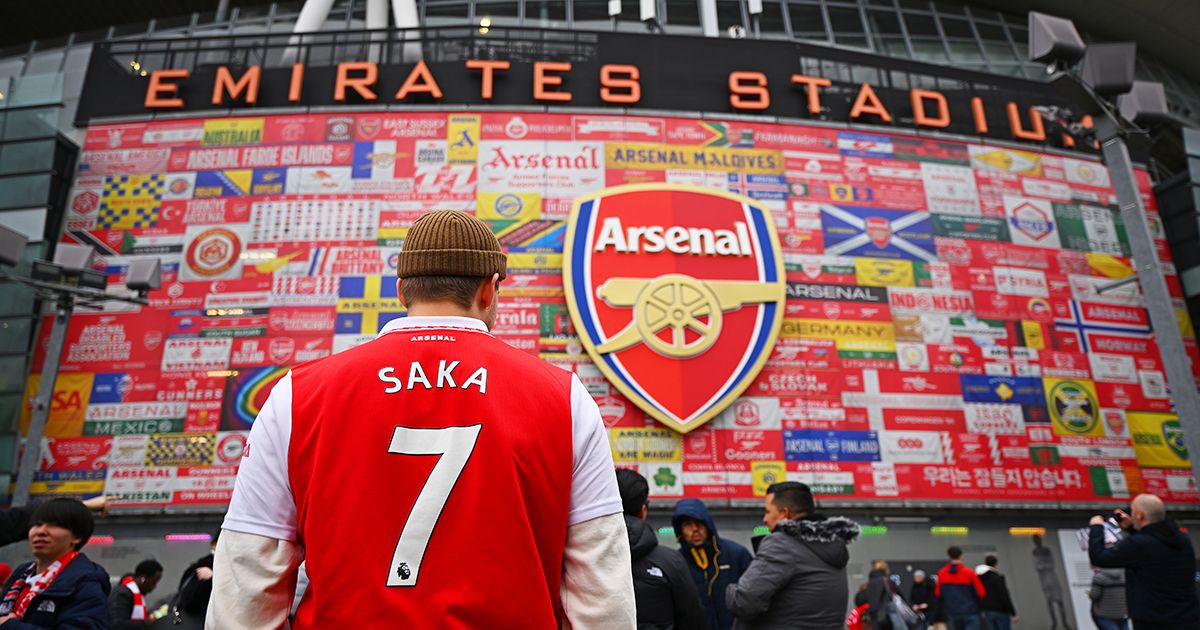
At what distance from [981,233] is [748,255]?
4.41 meters

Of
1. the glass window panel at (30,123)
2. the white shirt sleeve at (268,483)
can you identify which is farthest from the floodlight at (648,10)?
the white shirt sleeve at (268,483)

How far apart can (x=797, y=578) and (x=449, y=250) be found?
108 inches

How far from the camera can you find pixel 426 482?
1245mm

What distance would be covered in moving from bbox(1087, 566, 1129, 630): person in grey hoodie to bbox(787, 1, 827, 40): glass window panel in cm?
1467

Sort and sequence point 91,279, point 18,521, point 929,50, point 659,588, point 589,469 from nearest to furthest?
point 589,469 → point 659,588 → point 18,521 → point 91,279 → point 929,50

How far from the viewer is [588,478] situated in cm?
138

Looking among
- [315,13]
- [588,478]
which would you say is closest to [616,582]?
[588,478]

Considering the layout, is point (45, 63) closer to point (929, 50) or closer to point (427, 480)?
point (427, 480)

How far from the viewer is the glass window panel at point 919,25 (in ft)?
63.4

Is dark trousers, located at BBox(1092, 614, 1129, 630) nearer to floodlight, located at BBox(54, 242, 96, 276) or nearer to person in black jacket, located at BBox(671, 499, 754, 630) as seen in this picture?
person in black jacket, located at BBox(671, 499, 754, 630)

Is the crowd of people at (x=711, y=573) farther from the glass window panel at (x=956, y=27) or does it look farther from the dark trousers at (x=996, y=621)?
the glass window panel at (x=956, y=27)

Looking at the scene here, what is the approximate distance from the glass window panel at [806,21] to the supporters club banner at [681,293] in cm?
647

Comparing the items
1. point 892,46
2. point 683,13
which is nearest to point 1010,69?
point 892,46

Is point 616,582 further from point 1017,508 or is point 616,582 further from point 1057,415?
point 1057,415
